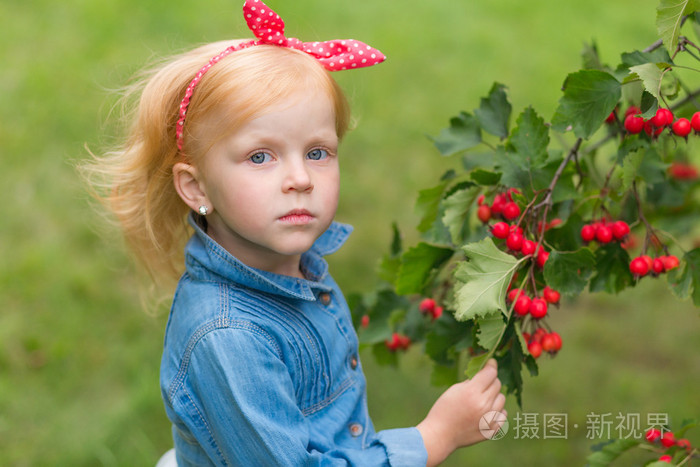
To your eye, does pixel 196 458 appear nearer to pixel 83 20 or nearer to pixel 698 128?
pixel 698 128

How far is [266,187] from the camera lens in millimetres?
1566

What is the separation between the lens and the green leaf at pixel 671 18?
1493mm

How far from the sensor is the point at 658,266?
183 centimetres

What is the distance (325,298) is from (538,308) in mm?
504

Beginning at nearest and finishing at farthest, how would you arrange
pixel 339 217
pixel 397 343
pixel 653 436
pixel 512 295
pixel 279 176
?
pixel 279 176 < pixel 512 295 < pixel 653 436 < pixel 397 343 < pixel 339 217

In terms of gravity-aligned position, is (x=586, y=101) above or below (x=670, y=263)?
above

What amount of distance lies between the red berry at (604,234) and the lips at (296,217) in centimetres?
71

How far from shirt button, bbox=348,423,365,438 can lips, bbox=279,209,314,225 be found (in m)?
0.52

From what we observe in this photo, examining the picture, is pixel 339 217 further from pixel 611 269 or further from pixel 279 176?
pixel 279 176

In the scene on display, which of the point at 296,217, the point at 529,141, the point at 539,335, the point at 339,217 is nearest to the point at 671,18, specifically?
the point at 529,141

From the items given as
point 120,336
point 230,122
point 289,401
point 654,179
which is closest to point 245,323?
point 289,401

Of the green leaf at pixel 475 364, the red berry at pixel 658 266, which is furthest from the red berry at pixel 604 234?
the green leaf at pixel 475 364

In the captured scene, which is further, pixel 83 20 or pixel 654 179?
pixel 83 20

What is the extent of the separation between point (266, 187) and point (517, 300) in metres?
0.58
